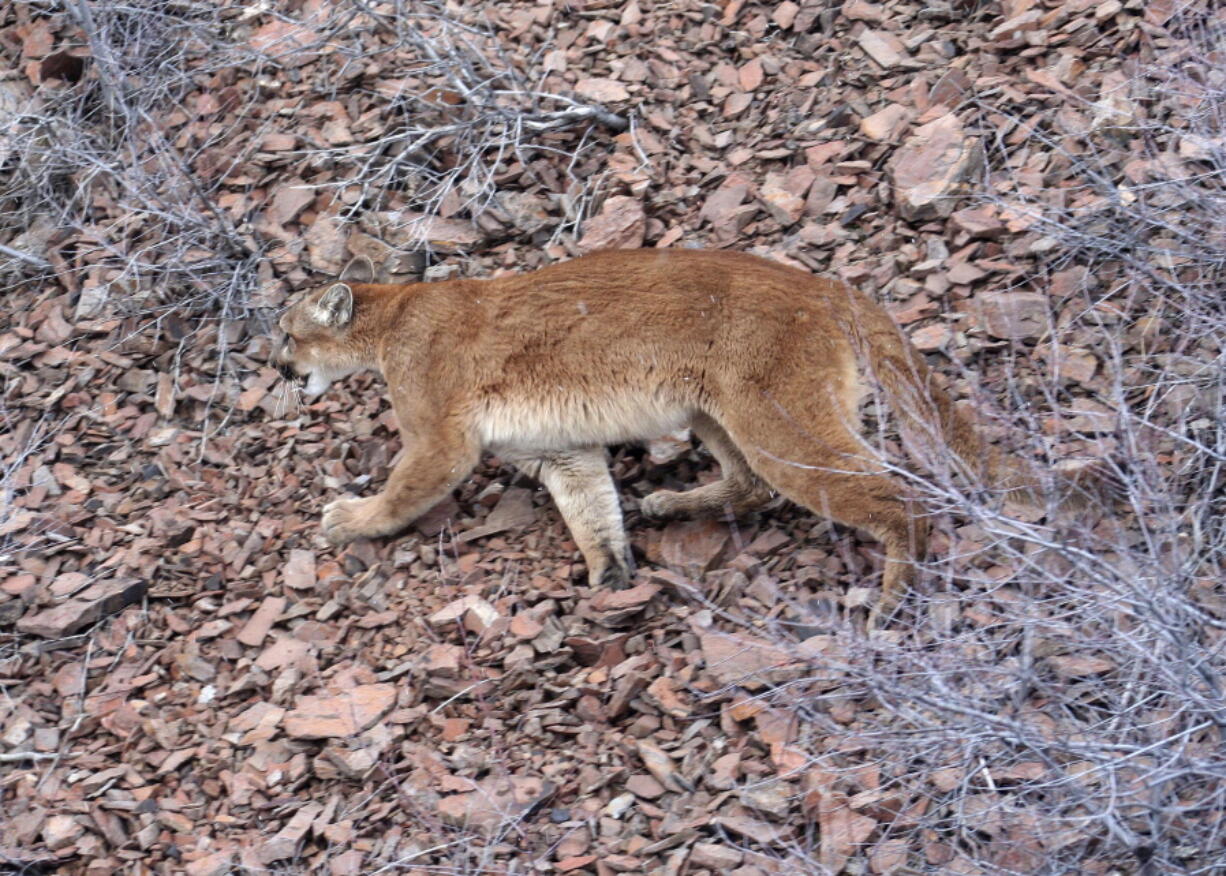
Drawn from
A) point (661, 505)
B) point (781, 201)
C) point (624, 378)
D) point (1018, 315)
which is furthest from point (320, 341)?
point (1018, 315)

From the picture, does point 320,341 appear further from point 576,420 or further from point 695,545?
point 695,545

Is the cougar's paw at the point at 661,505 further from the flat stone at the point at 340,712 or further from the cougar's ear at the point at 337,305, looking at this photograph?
the cougar's ear at the point at 337,305

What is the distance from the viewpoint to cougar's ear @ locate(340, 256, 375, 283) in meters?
8.16

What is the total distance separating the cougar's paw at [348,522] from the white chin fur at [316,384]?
93cm

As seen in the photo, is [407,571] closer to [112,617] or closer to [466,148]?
[112,617]

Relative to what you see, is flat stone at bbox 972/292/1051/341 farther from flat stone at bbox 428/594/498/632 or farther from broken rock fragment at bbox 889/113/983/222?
flat stone at bbox 428/594/498/632

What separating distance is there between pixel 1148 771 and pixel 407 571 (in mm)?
3811

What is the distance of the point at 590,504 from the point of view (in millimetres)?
6992

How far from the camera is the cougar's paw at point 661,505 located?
23.2 ft

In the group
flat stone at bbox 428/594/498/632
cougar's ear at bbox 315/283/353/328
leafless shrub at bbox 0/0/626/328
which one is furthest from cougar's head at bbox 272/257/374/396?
flat stone at bbox 428/594/498/632

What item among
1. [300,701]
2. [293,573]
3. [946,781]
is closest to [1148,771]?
[946,781]

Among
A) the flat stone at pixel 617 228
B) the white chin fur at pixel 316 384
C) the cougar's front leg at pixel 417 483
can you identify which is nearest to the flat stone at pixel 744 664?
the cougar's front leg at pixel 417 483

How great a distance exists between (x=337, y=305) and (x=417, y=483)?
44.1 inches

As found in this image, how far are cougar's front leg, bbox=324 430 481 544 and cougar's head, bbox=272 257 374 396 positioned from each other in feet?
2.59
